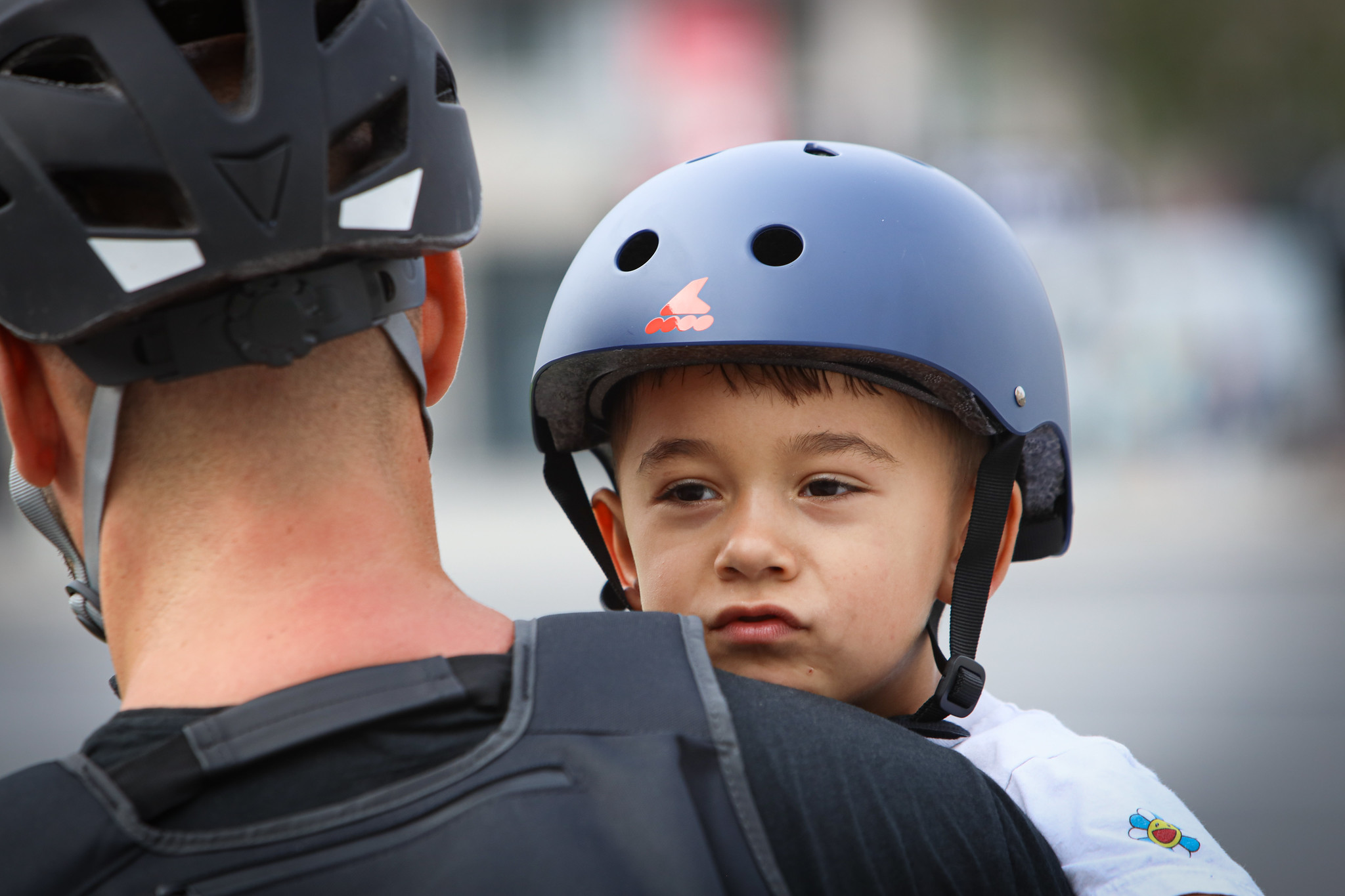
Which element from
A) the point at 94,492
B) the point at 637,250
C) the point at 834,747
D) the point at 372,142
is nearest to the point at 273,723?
the point at 94,492

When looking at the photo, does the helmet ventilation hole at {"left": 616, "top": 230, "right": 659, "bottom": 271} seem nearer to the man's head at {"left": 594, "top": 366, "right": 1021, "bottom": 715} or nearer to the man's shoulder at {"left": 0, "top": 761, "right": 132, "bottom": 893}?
the man's head at {"left": 594, "top": 366, "right": 1021, "bottom": 715}

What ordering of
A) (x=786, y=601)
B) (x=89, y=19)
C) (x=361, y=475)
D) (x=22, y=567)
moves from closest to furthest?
(x=89, y=19), (x=361, y=475), (x=786, y=601), (x=22, y=567)

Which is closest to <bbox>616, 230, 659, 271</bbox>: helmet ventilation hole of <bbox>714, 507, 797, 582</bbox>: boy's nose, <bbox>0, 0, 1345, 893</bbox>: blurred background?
<bbox>714, 507, 797, 582</bbox>: boy's nose

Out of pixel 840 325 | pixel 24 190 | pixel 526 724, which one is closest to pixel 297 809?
pixel 526 724

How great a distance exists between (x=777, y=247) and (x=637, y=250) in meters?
0.29

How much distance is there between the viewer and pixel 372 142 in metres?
1.68

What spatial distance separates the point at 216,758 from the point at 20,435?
54 centimetres

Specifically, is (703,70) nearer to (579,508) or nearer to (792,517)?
(579,508)

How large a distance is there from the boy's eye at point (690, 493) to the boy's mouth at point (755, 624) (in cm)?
24

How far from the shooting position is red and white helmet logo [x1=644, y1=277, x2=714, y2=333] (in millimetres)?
2480

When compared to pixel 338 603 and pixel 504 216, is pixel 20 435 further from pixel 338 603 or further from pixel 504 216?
pixel 504 216

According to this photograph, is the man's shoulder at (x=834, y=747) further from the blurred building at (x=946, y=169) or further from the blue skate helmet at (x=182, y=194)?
the blurred building at (x=946, y=169)

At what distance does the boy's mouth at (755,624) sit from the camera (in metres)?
2.43

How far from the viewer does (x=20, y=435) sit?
163 cm
